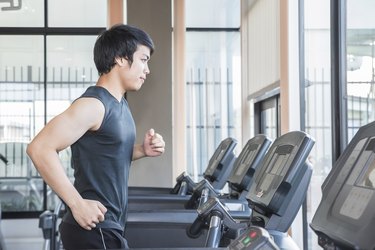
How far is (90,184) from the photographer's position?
187cm

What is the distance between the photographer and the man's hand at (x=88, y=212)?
1.69m

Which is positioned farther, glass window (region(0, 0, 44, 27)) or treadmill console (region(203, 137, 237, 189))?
glass window (region(0, 0, 44, 27))

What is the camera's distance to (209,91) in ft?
20.4

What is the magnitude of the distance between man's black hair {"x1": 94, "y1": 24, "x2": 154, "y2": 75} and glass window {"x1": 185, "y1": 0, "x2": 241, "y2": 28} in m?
4.32

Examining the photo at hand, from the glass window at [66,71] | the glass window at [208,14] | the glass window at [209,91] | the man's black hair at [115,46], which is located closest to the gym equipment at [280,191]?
the man's black hair at [115,46]

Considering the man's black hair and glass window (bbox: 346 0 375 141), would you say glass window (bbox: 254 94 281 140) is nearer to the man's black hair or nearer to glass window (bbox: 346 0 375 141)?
glass window (bbox: 346 0 375 141)

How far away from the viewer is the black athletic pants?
1857 millimetres

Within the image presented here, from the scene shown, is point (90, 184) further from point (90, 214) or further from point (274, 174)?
point (274, 174)

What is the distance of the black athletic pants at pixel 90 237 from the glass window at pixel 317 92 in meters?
1.57

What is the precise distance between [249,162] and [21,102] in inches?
156

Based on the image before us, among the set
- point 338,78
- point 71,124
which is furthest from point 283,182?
point 338,78

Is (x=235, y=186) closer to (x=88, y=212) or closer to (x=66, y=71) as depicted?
(x=88, y=212)

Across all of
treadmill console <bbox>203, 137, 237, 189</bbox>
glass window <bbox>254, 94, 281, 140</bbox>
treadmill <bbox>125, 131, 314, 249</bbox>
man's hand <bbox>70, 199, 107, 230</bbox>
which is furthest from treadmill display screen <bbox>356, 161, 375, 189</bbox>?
glass window <bbox>254, 94, 281, 140</bbox>

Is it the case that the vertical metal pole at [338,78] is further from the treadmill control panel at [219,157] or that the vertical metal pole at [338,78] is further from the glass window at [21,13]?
the glass window at [21,13]
